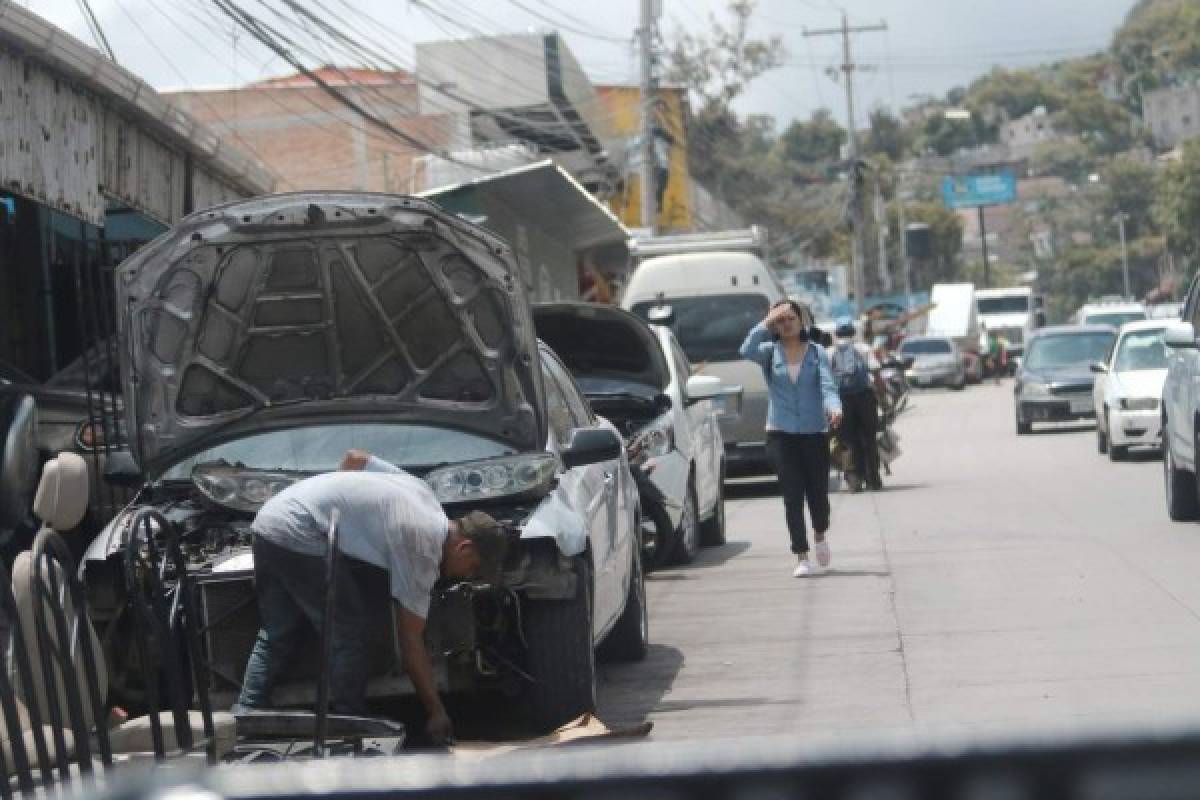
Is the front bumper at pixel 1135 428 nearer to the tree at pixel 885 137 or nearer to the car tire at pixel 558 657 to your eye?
the car tire at pixel 558 657

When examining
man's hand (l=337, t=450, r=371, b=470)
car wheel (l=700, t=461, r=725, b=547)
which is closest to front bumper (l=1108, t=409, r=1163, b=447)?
car wheel (l=700, t=461, r=725, b=547)

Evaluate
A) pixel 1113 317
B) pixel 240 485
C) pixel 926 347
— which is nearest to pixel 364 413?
pixel 240 485

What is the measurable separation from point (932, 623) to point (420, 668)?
4.11 metres

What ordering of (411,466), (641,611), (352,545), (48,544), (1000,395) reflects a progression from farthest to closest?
(1000,395) < (641,611) < (411,466) < (352,545) < (48,544)

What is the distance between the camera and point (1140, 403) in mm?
23688

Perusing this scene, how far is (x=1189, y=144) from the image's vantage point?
274 feet

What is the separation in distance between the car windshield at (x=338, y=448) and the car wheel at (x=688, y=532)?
549 centimetres

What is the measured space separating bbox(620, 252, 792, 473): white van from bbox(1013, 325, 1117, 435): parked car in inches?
390

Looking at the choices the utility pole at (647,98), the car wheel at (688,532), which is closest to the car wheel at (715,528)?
the car wheel at (688,532)

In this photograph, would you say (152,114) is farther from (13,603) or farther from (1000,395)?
(1000,395)

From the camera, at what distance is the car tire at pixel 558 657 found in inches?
310

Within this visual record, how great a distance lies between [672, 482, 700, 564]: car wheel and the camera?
47.5ft

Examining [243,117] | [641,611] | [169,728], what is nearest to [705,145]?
[243,117]

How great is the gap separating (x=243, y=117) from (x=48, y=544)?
131ft
